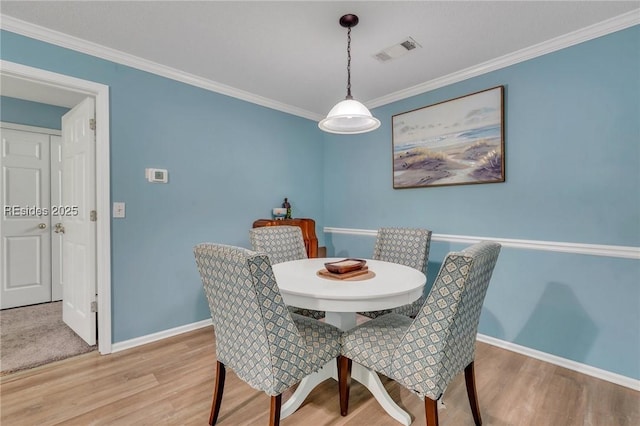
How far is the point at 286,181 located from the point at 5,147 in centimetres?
302

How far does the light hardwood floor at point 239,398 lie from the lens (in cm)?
158

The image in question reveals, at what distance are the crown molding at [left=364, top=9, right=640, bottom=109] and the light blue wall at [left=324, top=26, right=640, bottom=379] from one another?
45 mm

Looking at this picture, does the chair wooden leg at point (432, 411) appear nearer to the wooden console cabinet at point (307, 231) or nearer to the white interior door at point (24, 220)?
the wooden console cabinet at point (307, 231)

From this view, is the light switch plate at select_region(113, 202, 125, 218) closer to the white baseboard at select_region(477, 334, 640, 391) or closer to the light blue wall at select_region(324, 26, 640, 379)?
the light blue wall at select_region(324, 26, 640, 379)

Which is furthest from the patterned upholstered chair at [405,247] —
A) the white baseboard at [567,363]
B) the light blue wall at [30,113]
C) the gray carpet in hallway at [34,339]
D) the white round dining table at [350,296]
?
the light blue wall at [30,113]

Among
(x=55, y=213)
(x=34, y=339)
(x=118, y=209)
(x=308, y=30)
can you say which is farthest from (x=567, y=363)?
(x=55, y=213)

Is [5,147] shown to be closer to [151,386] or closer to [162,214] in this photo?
[162,214]

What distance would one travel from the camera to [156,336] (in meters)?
2.53

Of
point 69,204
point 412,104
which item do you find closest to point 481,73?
point 412,104

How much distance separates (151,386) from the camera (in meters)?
1.88

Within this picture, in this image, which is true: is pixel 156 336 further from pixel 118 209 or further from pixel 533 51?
pixel 533 51

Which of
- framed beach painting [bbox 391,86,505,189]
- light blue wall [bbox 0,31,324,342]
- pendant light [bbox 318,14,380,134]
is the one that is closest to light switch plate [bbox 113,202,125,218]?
light blue wall [bbox 0,31,324,342]

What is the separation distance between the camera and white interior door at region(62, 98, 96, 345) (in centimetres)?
232

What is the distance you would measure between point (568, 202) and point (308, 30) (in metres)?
2.22
